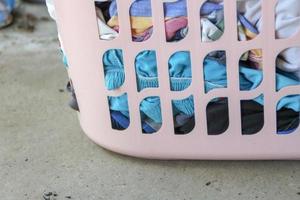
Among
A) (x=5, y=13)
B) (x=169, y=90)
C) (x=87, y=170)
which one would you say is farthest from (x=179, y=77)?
(x=5, y=13)

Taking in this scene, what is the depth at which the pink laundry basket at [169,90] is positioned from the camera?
3.18 ft

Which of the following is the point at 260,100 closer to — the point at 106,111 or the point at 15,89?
the point at 106,111

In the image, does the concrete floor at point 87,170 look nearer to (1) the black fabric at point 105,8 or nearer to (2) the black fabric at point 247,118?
(2) the black fabric at point 247,118

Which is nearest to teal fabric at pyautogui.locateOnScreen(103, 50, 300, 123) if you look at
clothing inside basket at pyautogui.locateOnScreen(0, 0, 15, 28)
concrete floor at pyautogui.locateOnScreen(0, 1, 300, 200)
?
concrete floor at pyautogui.locateOnScreen(0, 1, 300, 200)

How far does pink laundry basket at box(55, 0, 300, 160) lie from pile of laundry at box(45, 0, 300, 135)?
12 mm

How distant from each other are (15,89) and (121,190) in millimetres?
468

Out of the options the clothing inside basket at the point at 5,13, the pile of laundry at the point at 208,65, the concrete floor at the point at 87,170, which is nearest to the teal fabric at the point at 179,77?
the pile of laundry at the point at 208,65

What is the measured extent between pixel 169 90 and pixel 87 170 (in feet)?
0.70

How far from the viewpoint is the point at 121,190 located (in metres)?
1.04

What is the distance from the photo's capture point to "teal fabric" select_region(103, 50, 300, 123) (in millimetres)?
1006

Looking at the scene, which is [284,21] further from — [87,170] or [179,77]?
[87,170]

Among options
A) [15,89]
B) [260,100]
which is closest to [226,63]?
[260,100]

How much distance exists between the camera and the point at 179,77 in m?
1.02

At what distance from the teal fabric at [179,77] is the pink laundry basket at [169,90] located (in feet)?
0.04
